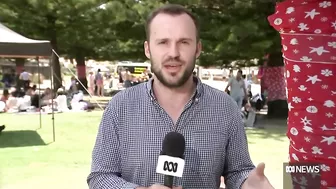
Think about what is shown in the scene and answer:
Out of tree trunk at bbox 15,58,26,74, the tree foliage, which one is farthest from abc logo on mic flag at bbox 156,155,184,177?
tree trunk at bbox 15,58,26,74

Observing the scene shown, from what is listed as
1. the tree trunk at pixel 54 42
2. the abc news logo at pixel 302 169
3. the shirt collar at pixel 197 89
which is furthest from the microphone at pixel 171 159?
the tree trunk at pixel 54 42

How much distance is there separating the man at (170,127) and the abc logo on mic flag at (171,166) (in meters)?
0.20

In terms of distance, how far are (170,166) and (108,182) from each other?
0.29 metres

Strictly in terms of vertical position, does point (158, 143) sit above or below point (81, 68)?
below

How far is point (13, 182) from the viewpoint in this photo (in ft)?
20.8

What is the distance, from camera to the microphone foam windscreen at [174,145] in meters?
1.57

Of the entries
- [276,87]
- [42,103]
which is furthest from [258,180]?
[42,103]

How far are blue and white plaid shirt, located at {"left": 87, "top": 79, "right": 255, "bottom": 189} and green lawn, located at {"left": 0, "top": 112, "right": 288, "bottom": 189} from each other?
174 inches

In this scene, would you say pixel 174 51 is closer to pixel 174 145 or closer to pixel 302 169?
pixel 174 145

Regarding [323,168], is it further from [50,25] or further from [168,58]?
[50,25]

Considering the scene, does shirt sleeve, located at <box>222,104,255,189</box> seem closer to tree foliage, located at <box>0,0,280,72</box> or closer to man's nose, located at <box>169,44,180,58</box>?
man's nose, located at <box>169,44,180,58</box>

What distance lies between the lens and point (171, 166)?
5.04 ft

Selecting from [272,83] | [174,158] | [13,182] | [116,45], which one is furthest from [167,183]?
[116,45]

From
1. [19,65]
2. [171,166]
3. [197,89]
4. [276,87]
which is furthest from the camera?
[19,65]
